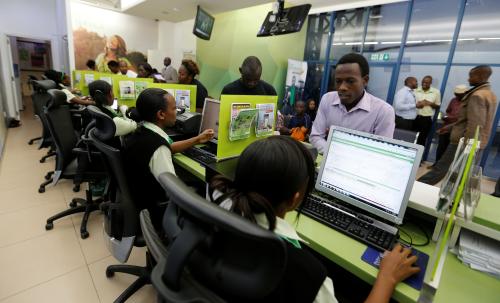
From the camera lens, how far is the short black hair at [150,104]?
149 cm

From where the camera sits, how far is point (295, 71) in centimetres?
649

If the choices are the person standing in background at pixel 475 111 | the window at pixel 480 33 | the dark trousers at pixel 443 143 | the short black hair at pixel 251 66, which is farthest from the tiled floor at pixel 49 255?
the window at pixel 480 33

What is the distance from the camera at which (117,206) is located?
138 centimetres

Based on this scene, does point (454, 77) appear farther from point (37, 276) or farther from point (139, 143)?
point (37, 276)

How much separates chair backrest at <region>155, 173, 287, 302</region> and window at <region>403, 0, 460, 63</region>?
5.93 meters

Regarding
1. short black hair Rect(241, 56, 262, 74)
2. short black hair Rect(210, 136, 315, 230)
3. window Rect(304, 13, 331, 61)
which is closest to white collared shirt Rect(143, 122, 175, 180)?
short black hair Rect(210, 136, 315, 230)

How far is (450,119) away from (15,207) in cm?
607

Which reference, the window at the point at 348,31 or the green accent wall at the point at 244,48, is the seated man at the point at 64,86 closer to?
the green accent wall at the point at 244,48

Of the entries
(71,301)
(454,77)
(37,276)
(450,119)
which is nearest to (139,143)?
(71,301)

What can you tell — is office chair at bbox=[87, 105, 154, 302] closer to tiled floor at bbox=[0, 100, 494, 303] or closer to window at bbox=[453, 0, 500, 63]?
tiled floor at bbox=[0, 100, 494, 303]

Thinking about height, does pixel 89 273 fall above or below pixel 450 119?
below

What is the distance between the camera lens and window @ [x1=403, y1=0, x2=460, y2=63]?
474 centimetres

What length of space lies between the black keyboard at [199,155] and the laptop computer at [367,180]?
2.55ft

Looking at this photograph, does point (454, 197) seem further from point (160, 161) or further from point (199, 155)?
point (199, 155)
